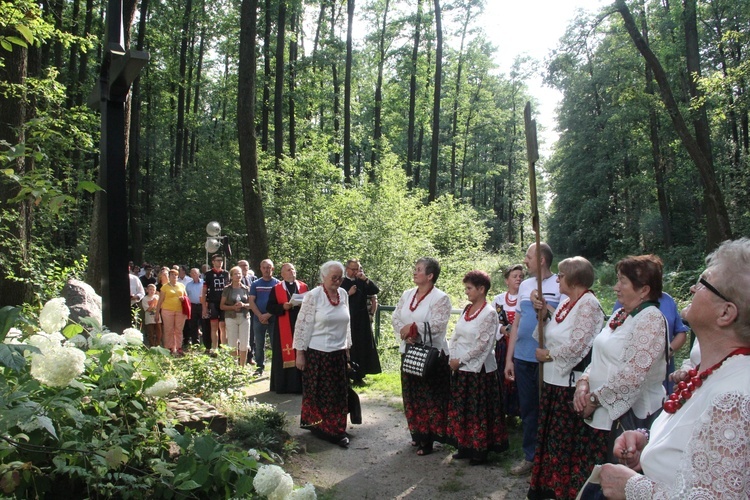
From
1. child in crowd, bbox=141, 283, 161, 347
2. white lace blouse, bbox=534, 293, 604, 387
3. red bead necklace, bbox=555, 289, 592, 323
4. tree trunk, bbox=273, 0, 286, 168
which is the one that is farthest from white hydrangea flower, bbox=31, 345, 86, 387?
tree trunk, bbox=273, 0, 286, 168

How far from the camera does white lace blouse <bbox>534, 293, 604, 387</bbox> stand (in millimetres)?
4535

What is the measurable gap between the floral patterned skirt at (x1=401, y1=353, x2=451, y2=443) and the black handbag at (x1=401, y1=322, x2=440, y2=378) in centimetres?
20

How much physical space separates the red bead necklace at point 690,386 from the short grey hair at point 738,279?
0.06m

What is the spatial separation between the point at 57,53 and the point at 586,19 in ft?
61.3

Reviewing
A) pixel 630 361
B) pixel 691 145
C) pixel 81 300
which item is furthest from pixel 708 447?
pixel 691 145

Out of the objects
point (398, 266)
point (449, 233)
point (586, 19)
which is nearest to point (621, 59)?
point (449, 233)

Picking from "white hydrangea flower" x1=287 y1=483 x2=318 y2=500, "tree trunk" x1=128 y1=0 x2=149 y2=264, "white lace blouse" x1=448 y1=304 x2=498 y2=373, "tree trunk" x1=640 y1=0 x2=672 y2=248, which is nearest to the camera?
"white hydrangea flower" x1=287 y1=483 x2=318 y2=500

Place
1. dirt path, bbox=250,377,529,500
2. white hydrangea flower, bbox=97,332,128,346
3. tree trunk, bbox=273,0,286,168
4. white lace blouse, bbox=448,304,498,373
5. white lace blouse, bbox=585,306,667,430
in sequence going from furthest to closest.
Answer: tree trunk, bbox=273,0,286,168
white lace blouse, bbox=448,304,498,373
dirt path, bbox=250,377,529,500
white lace blouse, bbox=585,306,667,430
white hydrangea flower, bbox=97,332,128,346

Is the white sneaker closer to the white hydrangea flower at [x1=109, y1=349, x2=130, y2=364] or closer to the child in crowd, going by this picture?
the white hydrangea flower at [x1=109, y1=349, x2=130, y2=364]

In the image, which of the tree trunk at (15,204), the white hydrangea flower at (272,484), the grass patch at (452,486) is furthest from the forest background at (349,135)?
the grass patch at (452,486)

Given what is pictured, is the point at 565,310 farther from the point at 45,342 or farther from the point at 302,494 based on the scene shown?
the point at 45,342

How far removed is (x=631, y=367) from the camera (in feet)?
11.4

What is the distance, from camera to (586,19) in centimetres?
1430

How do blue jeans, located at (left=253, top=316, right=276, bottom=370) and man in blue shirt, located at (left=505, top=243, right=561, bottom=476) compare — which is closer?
man in blue shirt, located at (left=505, top=243, right=561, bottom=476)
